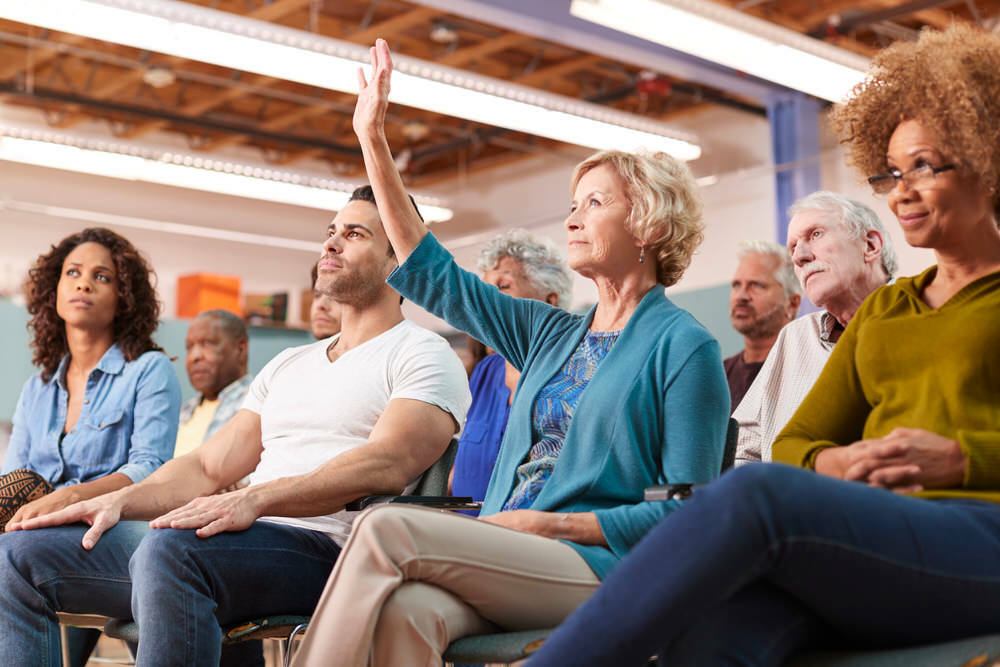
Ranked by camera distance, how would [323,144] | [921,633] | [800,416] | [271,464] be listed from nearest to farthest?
1. [921,633]
2. [800,416]
3. [271,464]
4. [323,144]

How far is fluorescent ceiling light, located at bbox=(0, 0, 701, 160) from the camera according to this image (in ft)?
15.1

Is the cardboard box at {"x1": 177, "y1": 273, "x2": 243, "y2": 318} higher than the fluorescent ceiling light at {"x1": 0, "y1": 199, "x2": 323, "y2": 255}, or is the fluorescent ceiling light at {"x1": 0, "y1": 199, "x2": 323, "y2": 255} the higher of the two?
the fluorescent ceiling light at {"x1": 0, "y1": 199, "x2": 323, "y2": 255}

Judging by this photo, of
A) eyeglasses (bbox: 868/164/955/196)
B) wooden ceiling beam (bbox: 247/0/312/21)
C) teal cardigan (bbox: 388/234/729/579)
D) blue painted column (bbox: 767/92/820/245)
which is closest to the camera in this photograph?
eyeglasses (bbox: 868/164/955/196)

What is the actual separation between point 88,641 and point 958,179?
255 cm

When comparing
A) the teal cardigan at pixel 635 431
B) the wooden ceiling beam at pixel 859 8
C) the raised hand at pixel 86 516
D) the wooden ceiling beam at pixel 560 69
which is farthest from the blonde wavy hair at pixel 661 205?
the wooden ceiling beam at pixel 560 69

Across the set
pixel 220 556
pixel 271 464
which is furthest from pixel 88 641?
pixel 220 556

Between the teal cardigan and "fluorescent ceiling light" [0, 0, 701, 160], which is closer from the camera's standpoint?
the teal cardigan

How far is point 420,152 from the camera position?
984cm

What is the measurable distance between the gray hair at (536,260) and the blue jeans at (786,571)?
1.93 m

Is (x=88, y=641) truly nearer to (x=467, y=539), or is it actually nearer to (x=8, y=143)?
(x=467, y=539)

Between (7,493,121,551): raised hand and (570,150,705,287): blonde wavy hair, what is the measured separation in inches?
47.3

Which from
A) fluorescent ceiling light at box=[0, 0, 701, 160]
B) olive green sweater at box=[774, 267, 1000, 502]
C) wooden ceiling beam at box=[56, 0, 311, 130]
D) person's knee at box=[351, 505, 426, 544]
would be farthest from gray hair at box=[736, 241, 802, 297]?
wooden ceiling beam at box=[56, 0, 311, 130]

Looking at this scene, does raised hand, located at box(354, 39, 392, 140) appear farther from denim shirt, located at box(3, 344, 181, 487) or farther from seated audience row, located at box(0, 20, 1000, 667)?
denim shirt, located at box(3, 344, 181, 487)

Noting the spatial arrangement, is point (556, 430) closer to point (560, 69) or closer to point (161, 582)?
point (161, 582)
